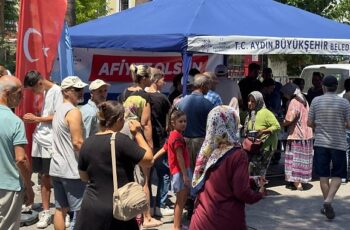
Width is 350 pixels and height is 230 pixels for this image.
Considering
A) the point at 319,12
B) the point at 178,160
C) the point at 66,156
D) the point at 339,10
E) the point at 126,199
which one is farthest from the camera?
the point at 339,10

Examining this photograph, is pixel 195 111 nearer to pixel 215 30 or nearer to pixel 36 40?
pixel 215 30

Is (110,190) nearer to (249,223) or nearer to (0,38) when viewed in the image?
(249,223)

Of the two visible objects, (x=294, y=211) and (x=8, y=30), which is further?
(x=8, y=30)

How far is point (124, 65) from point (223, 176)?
24.8 ft

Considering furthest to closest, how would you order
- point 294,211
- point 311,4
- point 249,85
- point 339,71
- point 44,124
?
point 311,4 → point 339,71 → point 249,85 → point 294,211 → point 44,124

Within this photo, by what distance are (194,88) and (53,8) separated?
1.93 meters

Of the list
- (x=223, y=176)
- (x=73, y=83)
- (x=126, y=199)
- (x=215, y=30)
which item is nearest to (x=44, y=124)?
(x=73, y=83)

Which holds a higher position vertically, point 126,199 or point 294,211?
point 126,199

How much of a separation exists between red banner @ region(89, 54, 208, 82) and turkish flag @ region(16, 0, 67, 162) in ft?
12.8

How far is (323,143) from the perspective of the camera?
22.5ft

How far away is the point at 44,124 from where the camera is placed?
6.54 meters

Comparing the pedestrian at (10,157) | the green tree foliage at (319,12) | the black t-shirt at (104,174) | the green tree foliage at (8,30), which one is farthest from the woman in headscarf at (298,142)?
the green tree foliage at (8,30)

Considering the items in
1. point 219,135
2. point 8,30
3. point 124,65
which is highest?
point 8,30

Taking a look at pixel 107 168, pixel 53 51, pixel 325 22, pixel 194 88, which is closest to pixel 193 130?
pixel 194 88
